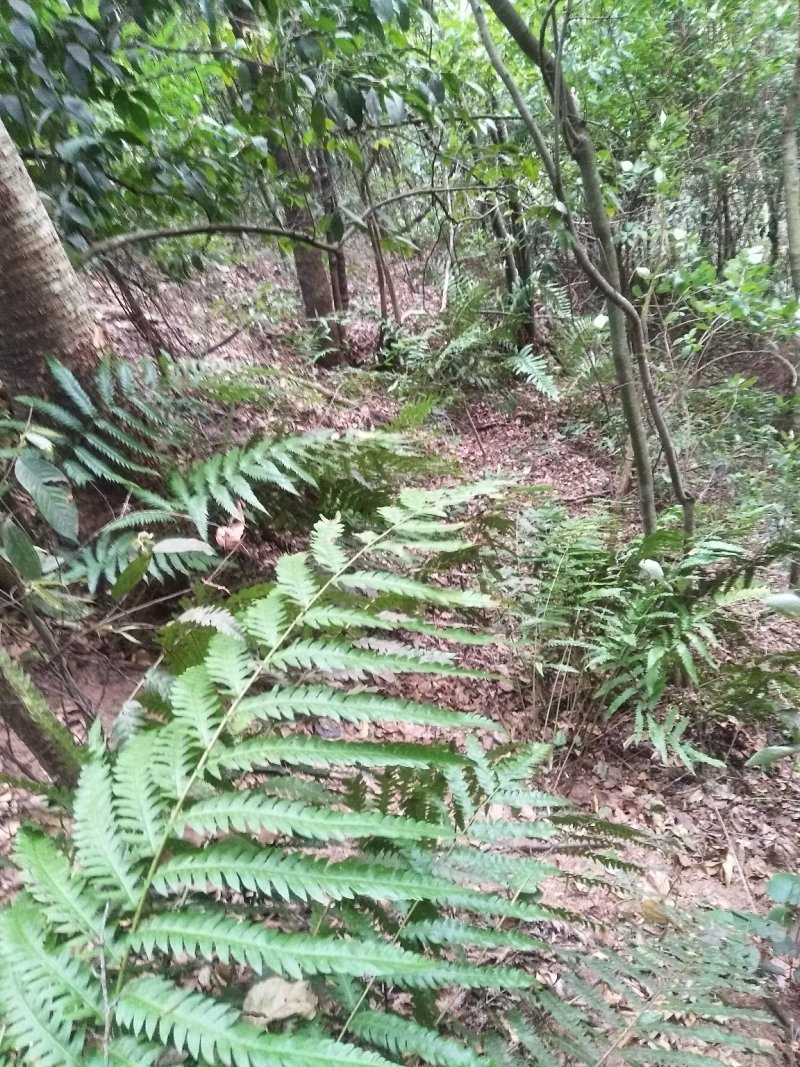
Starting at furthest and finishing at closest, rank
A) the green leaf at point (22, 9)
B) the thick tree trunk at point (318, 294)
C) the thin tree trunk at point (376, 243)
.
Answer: the thick tree trunk at point (318, 294), the thin tree trunk at point (376, 243), the green leaf at point (22, 9)

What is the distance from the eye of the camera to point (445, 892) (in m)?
0.78

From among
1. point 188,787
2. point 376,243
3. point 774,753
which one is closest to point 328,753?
point 188,787

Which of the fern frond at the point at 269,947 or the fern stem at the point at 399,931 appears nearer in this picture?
the fern frond at the point at 269,947

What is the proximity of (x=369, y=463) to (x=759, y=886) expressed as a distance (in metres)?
2.16

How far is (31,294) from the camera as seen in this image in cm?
185

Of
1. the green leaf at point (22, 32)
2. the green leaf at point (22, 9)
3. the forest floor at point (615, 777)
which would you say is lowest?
the forest floor at point (615, 777)

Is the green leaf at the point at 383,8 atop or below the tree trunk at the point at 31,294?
atop

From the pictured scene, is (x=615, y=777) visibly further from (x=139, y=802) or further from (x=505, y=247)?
(x=505, y=247)

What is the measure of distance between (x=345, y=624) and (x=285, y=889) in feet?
1.43

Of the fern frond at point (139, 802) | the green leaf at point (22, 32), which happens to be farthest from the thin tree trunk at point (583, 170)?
the fern frond at point (139, 802)

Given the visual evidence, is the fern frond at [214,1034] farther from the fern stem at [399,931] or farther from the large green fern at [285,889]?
the fern stem at [399,931]

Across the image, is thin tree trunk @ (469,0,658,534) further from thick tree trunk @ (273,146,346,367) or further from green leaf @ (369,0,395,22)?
thick tree trunk @ (273,146,346,367)

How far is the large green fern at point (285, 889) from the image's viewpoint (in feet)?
2.26

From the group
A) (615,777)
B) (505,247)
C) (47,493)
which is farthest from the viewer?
(505,247)
